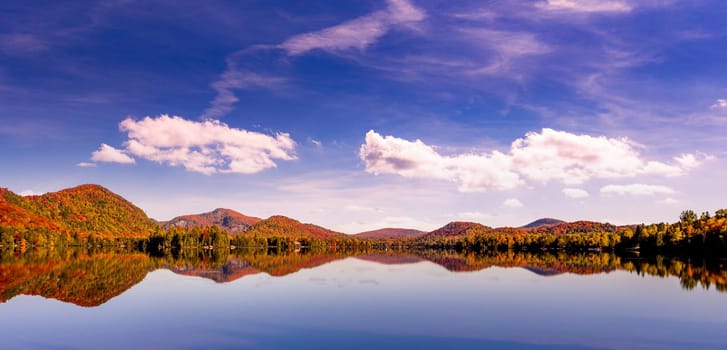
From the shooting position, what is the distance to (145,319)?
3091 centimetres

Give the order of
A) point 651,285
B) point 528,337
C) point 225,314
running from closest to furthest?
1. point 528,337
2. point 225,314
3. point 651,285

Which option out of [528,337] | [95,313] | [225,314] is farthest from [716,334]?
[95,313]

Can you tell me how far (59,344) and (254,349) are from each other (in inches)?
391

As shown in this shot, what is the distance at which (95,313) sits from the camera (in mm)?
32594

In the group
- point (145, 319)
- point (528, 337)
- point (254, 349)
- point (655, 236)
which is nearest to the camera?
point (254, 349)

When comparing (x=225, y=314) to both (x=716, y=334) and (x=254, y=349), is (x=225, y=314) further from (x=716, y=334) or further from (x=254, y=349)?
(x=716, y=334)

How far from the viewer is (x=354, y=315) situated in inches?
1278

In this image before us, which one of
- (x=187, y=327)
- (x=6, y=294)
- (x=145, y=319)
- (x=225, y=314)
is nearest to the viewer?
(x=187, y=327)

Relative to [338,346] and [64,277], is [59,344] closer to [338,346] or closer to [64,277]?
[338,346]

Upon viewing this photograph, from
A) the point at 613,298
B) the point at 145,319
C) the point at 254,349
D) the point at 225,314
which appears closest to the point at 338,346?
the point at 254,349

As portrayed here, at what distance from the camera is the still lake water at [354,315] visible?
24625 mm

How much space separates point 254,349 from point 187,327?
759 centimetres

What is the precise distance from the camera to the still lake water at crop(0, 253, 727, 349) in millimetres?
24625

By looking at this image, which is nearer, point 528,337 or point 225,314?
point 528,337
